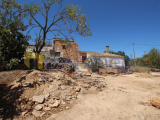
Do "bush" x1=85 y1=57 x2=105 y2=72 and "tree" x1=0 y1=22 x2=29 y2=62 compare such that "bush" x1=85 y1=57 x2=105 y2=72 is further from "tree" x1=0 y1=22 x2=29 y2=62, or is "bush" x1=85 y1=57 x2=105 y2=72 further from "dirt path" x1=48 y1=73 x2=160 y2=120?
"dirt path" x1=48 y1=73 x2=160 y2=120

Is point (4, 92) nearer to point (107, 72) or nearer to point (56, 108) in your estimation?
point (56, 108)

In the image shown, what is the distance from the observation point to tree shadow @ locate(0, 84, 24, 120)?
286cm

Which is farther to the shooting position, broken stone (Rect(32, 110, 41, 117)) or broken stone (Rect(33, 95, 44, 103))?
broken stone (Rect(33, 95, 44, 103))

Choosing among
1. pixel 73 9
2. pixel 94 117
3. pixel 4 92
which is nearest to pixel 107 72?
pixel 73 9

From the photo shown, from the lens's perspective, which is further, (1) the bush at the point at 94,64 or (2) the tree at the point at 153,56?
(2) the tree at the point at 153,56

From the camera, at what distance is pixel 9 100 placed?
3.29m

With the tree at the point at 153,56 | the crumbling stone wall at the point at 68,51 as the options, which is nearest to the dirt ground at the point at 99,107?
the crumbling stone wall at the point at 68,51

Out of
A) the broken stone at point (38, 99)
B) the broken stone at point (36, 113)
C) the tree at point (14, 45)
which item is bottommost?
the broken stone at point (36, 113)

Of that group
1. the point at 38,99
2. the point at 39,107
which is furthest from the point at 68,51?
the point at 39,107

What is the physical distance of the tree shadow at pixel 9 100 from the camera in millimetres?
2864

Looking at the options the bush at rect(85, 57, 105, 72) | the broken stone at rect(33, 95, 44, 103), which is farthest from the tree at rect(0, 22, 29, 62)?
the bush at rect(85, 57, 105, 72)

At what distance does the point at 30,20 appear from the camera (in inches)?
247

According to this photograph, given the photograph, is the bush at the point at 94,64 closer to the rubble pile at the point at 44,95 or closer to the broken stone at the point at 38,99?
the rubble pile at the point at 44,95

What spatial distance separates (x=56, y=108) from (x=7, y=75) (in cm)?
345
